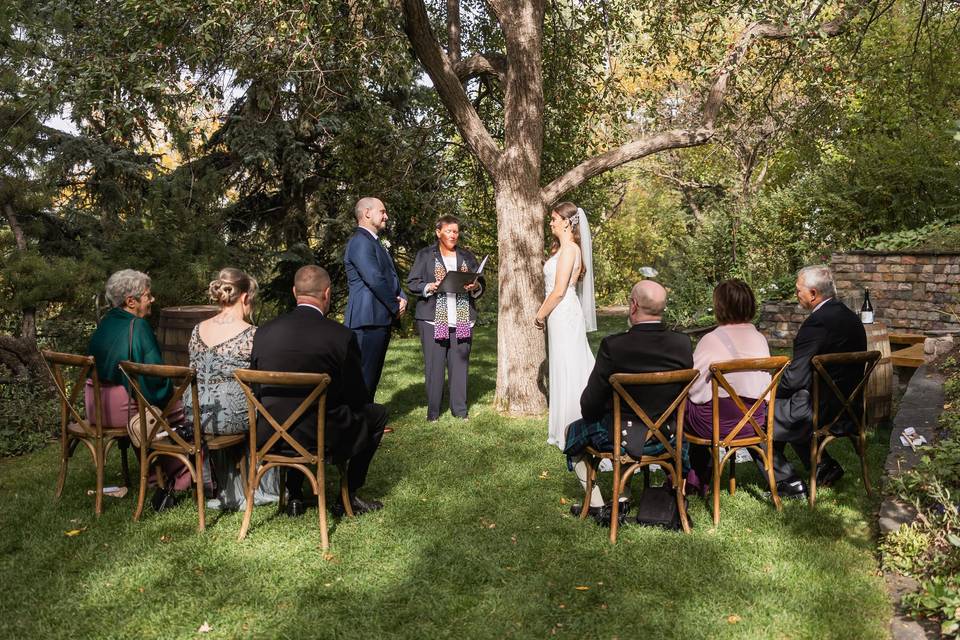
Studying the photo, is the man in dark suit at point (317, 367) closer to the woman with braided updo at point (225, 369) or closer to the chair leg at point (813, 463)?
the woman with braided updo at point (225, 369)

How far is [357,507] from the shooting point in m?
4.79

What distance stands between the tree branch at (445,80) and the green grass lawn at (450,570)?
343 cm

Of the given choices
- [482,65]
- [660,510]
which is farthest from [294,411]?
[482,65]

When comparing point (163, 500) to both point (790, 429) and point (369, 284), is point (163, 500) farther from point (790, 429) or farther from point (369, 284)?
point (790, 429)

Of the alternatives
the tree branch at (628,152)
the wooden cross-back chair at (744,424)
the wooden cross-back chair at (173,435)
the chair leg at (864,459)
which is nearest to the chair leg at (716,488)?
the wooden cross-back chair at (744,424)

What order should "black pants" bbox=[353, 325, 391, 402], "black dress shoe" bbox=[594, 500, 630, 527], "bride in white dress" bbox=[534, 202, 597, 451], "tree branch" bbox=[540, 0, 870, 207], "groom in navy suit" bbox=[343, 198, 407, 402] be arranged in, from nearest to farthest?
"black dress shoe" bbox=[594, 500, 630, 527] → "bride in white dress" bbox=[534, 202, 597, 451] → "groom in navy suit" bbox=[343, 198, 407, 402] → "black pants" bbox=[353, 325, 391, 402] → "tree branch" bbox=[540, 0, 870, 207]

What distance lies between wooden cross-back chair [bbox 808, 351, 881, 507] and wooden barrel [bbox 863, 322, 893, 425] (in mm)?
1192

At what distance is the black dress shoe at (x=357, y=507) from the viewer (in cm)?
470

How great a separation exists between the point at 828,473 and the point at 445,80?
4733 millimetres

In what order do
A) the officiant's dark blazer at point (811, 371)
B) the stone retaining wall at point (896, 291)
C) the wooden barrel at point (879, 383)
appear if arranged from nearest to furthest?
the officiant's dark blazer at point (811, 371), the wooden barrel at point (879, 383), the stone retaining wall at point (896, 291)

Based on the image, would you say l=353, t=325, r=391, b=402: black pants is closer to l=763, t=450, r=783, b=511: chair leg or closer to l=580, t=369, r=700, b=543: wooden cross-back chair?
l=580, t=369, r=700, b=543: wooden cross-back chair

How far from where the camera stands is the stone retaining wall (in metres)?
10.8

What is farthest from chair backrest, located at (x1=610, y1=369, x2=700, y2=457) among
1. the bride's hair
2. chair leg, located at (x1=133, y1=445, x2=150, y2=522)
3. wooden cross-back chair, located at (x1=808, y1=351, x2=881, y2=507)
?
chair leg, located at (x1=133, y1=445, x2=150, y2=522)

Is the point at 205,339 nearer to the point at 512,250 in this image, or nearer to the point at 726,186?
the point at 512,250
